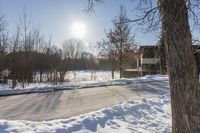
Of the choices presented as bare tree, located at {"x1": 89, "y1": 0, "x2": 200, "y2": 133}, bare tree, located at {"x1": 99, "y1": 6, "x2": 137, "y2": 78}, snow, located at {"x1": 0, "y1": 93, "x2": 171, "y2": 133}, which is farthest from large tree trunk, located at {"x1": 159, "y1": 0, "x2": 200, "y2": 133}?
bare tree, located at {"x1": 99, "y1": 6, "x2": 137, "y2": 78}

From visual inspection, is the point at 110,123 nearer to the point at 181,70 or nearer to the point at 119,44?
the point at 181,70

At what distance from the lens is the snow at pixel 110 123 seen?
6965 mm

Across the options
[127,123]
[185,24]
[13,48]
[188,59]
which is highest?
[13,48]

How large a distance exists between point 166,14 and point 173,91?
1.56m

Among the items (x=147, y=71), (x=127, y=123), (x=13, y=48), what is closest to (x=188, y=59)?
(x=127, y=123)

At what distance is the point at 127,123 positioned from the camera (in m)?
8.35

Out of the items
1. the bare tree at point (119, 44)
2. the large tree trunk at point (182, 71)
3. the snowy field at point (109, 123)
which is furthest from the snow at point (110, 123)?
the bare tree at point (119, 44)

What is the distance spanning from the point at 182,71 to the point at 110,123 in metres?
3.17

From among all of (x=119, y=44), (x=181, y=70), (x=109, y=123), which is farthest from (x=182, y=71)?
(x=119, y=44)

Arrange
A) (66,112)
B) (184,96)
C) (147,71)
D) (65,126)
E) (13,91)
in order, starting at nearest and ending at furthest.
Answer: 1. (184,96)
2. (65,126)
3. (66,112)
4. (13,91)
5. (147,71)

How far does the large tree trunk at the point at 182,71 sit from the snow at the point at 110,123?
2062 millimetres

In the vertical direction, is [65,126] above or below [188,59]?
below

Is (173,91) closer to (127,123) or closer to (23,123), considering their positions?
(127,123)

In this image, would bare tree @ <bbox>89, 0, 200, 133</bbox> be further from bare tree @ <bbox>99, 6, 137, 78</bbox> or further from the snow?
bare tree @ <bbox>99, 6, 137, 78</bbox>
